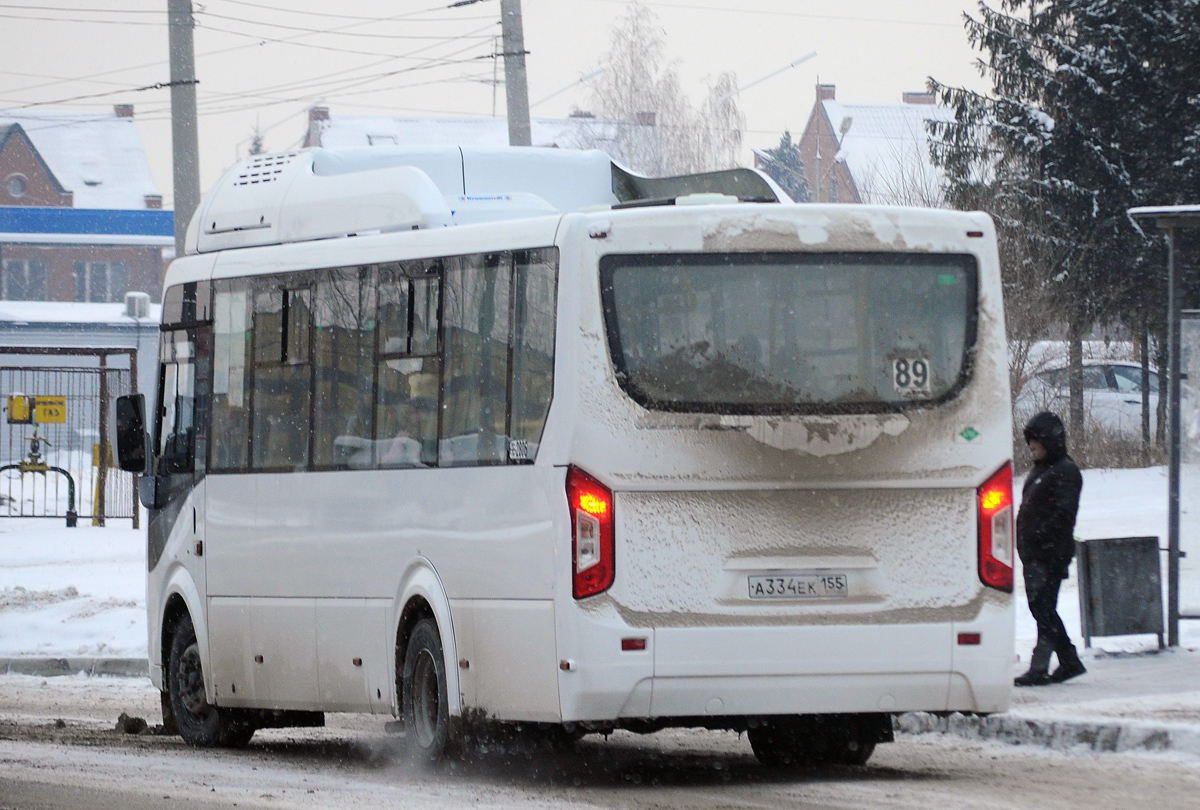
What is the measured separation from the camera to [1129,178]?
33406 millimetres

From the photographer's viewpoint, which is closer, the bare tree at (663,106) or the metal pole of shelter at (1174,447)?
the metal pole of shelter at (1174,447)

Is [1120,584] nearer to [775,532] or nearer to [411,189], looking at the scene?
[775,532]

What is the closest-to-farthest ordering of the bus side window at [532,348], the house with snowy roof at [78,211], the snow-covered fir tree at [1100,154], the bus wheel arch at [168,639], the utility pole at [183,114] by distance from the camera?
the bus side window at [532,348] → the bus wheel arch at [168,639] → the utility pole at [183,114] → the snow-covered fir tree at [1100,154] → the house with snowy roof at [78,211]

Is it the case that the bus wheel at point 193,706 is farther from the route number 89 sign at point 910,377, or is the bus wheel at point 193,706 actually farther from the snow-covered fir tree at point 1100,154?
the snow-covered fir tree at point 1100,154

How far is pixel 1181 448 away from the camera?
46.3ft

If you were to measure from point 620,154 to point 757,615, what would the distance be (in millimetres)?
62056

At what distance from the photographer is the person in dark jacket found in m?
12.5

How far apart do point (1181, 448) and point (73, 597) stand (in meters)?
10.7

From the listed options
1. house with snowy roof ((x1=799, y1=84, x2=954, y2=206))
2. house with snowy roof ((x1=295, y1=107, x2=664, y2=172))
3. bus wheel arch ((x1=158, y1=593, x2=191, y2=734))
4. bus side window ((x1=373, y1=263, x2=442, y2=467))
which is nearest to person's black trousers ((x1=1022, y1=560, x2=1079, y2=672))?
bus side window ((x1=373, y1=263, x2=442, y2=467))

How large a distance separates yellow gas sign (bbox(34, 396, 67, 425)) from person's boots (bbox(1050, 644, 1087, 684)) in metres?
20.8

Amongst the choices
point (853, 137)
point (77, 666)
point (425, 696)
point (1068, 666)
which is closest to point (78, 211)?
point (853, 137)

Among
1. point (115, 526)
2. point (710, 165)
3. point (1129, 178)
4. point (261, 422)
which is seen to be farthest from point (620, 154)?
point (261, 422)

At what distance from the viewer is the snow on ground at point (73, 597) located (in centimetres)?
1758

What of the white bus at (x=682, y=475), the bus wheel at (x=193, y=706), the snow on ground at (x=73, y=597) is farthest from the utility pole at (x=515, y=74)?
the white bus at (x=682, y=475)
